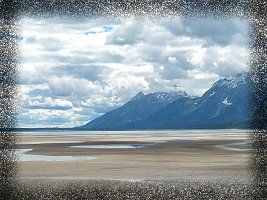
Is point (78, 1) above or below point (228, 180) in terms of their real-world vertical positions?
above

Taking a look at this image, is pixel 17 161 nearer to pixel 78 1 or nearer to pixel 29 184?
pixel 29 184

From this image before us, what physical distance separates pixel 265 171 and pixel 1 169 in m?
2.71

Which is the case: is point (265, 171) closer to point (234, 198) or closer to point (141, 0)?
point (234, 198)

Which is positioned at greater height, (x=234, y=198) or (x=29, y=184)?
(x=29, y=184)

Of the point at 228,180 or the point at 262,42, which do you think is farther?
the point at 228,180

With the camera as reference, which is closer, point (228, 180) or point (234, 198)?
point (234, 198)

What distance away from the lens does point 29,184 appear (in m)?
4.48

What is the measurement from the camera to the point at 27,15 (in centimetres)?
448

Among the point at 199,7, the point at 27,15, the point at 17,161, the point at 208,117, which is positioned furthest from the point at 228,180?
the point at 208,117

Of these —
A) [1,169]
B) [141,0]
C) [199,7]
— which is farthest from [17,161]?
[199,7]

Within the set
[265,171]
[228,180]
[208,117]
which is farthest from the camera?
[208,117]

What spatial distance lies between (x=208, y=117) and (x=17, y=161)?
146m

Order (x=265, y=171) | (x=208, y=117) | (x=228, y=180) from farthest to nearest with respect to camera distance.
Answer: (x=208, y=117) → (x=228, y=180) → (x=265, y=171)

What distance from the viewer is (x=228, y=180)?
486 cm
